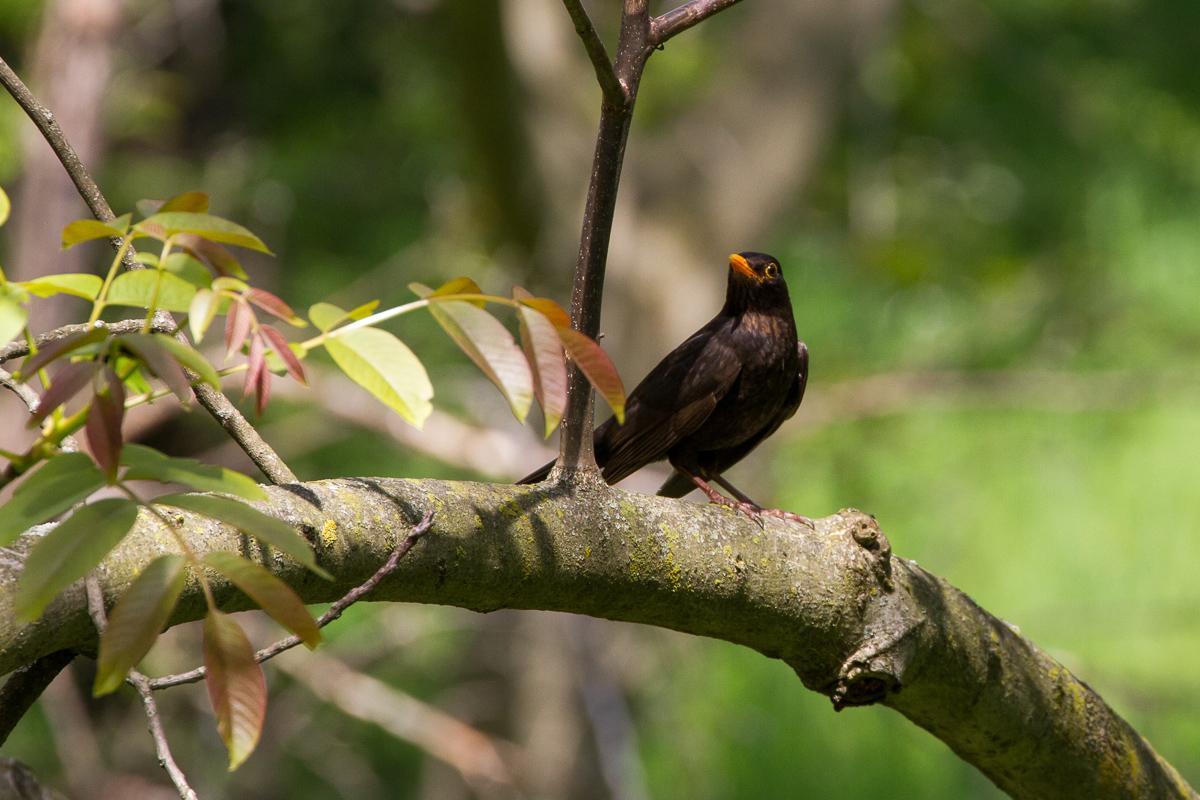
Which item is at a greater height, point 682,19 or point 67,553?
point 682,19

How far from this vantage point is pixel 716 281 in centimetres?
759

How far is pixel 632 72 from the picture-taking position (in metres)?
1.88

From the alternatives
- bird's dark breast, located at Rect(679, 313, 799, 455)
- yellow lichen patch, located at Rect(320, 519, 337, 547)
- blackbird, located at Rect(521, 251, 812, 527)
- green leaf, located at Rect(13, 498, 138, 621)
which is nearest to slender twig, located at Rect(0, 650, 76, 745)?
yellow lichen patch, located at Rect(320, 519, 337, 547)

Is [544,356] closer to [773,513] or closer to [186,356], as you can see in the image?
[186,356]

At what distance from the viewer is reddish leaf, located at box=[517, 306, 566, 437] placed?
54.8 inches

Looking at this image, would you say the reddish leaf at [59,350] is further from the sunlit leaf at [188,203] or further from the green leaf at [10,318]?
the sunlit leaf at [188,203]

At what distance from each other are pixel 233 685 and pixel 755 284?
284 centimetres

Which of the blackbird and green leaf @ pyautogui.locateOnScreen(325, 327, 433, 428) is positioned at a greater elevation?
green leaf @ pyautogui.locateOnScreen(325, 327, 433, 428)

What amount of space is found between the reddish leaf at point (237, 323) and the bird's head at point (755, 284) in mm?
2588

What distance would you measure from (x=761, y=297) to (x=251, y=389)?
102 inches

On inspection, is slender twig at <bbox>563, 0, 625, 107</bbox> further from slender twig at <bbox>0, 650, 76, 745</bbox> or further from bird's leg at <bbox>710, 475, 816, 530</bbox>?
slender twig at <bbox>0, 650, 76, 745</bbox>

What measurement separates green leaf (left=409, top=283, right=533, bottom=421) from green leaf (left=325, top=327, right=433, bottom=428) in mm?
59

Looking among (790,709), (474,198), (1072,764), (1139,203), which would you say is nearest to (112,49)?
(474,198)

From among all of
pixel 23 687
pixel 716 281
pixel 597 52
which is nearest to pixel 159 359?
pixel 23 687
